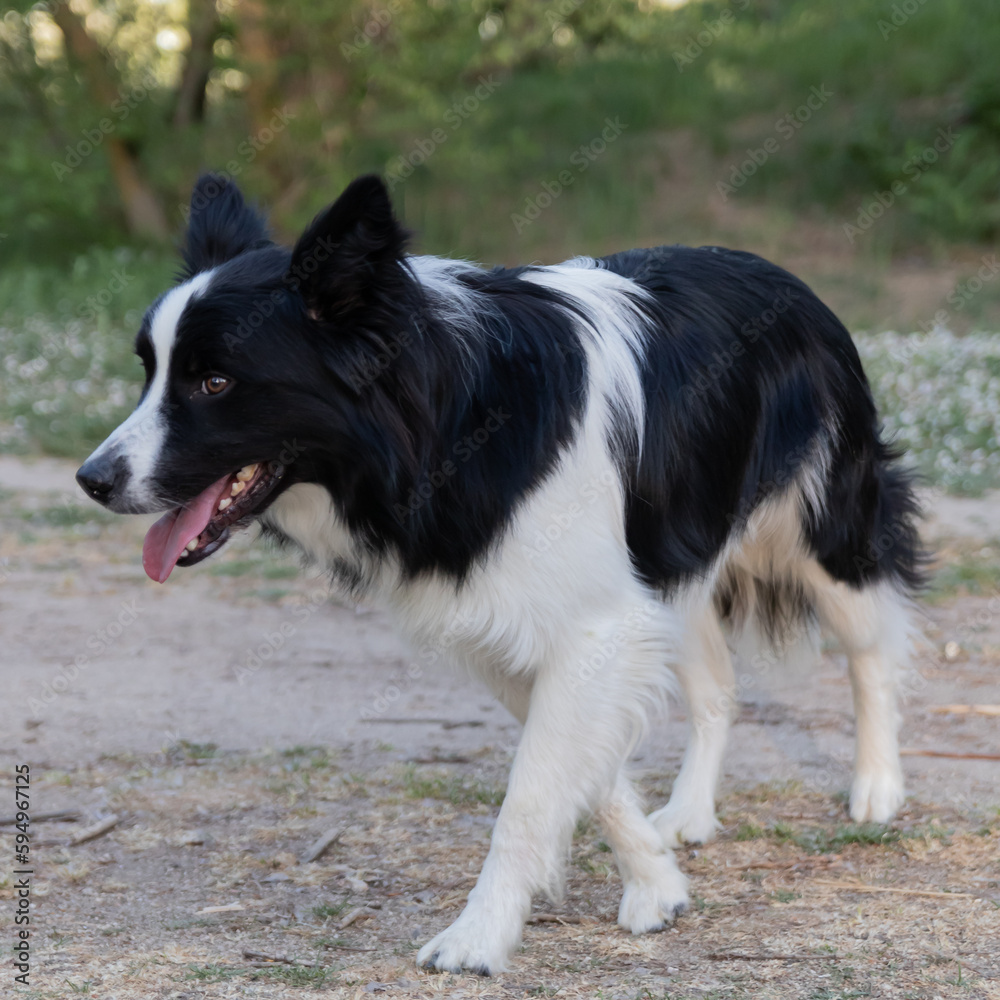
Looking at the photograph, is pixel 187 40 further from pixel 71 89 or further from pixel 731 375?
pixel 731 375

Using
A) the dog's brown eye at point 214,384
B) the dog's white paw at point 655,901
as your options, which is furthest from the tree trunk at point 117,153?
the dog's white paw at point 655,901

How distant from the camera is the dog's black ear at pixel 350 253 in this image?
277 cm

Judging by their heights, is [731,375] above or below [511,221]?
above

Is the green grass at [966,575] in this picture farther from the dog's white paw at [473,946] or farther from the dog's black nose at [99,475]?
the dog's black nose at [99,475]

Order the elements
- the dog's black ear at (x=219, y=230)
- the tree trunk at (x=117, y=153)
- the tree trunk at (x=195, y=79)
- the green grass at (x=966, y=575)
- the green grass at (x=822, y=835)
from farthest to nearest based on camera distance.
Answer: the tree trunk at (x=195, y=79) → the tree trunk at (x=117, y=153) → the green grass at (x=966, y=575) → the green grass at (x=822, y=835) → the dog's black ear at (x=219, y=230)

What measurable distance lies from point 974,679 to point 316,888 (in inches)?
114

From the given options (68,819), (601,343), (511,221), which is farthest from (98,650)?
(511,221)

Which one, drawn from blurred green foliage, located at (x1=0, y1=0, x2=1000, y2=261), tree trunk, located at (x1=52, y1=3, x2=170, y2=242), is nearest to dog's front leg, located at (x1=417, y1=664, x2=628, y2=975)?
blurred green foliage, located at (x1=0, y1=0, x2=1000, y2=261)

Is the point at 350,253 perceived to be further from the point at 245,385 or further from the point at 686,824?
the point at 686,824

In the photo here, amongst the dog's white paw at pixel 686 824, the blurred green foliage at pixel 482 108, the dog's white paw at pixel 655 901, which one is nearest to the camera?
the dog's white paw at pixel 655 901

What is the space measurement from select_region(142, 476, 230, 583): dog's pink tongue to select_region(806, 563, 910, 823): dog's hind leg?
192cm

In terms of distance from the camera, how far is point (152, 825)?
379 centimetres

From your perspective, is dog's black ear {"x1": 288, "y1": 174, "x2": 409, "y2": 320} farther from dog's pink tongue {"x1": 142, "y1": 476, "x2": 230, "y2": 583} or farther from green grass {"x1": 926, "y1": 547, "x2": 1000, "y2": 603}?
green grass {"x1": 926, "y1": 547, "x2": 1000, "y2": 603}

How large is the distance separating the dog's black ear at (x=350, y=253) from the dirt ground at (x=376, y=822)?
1519 mm
